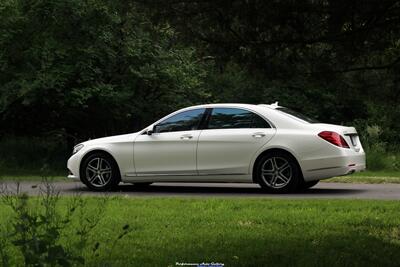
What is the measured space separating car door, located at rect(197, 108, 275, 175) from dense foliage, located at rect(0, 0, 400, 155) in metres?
1.16

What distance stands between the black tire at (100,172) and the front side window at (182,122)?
1050 mm

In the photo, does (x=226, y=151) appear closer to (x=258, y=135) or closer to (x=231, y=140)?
(x=231, y=140)

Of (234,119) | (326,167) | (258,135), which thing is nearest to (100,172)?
(234,119)

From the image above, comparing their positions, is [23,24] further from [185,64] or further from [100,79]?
[185,64]

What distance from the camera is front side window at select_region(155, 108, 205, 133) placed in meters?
11.4

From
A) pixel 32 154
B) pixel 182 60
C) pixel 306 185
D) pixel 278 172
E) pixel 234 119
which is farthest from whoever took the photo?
pixel 32 154

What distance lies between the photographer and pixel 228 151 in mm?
10992

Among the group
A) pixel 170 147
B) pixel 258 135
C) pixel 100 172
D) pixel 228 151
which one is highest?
pixel 258 135

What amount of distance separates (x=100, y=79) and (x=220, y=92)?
947 cm

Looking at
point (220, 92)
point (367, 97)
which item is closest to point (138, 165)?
point (367, 97)

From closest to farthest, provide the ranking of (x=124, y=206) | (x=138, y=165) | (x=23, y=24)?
(x=124, y=206) < (x=138, y=165) < (x=23, y=24)

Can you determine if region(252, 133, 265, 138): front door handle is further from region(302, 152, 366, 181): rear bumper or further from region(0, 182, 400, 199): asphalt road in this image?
region(0, 182, 400, 199): asphalt road

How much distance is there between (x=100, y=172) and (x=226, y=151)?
236 cm

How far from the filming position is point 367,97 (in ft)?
22.9
